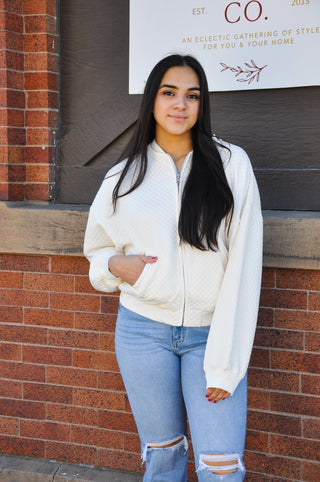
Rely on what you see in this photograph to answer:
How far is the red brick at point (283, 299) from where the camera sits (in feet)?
10.6

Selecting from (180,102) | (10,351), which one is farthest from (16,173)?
(180,102)

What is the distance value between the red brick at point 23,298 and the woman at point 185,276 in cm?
108

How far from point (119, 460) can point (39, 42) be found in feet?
Result: 8.33

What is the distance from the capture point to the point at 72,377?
3.75 meters

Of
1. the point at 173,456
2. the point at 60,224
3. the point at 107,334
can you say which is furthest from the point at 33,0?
the point at 173,456

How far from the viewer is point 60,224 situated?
364cm

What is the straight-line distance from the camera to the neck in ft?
9.02

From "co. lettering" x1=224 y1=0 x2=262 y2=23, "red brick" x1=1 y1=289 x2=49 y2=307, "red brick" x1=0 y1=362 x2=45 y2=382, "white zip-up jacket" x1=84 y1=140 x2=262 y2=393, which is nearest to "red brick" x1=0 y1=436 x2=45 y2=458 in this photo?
"red brick" x1=0 y1=362 x2=45 y2=382

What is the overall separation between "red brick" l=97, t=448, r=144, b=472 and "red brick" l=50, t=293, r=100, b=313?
2.82 ft

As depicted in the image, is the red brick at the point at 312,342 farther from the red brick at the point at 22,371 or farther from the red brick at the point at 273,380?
the red brick at the point at 22,371

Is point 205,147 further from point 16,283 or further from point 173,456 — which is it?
point 16,283

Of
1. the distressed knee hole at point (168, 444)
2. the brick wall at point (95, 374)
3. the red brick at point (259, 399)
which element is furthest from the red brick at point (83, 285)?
the distressed knee hole at point (168, 444)

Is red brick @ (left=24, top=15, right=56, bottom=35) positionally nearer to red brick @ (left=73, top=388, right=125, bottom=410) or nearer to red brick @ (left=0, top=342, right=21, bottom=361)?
red brick @ (left=0, top=342, right=21, bottom=361)

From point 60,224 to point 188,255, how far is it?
1287 millimetres
